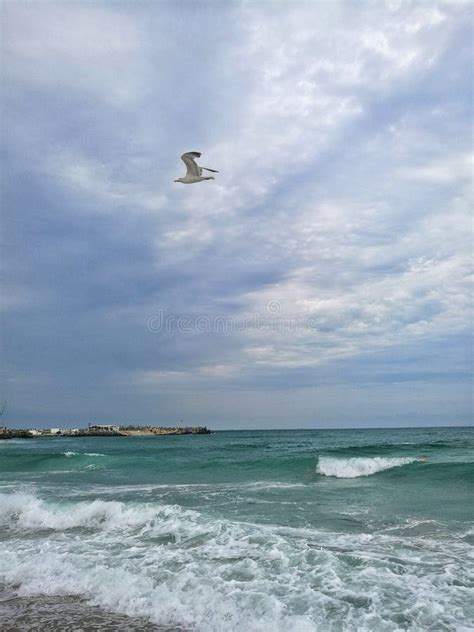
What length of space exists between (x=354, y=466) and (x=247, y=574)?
1603cm

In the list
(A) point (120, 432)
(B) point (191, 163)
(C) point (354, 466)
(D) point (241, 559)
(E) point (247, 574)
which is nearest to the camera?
(E) point (247, 574)

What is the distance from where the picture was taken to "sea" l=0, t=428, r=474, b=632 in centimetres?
591

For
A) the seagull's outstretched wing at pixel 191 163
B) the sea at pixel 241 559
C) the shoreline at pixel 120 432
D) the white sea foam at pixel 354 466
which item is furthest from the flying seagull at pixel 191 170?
the shoreline at pixel 120 432

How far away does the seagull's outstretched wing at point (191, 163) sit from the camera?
12000 millimetres

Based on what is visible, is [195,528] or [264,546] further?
[195,528]

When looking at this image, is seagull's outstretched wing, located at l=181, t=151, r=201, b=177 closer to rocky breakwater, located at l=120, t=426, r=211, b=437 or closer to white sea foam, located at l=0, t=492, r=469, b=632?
white sea foam, located at l=0, t=492, r=469, b=632

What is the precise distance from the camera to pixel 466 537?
30.2 ft

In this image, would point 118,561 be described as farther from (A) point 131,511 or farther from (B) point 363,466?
(B) point 363,466

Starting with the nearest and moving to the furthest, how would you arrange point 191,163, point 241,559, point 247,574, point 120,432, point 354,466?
point 247,574 < point 241,559 < point 191,163 < point 354,466 < point 120,432

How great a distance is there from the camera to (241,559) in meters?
7.93

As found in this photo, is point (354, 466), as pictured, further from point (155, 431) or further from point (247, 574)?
point (155, 431)

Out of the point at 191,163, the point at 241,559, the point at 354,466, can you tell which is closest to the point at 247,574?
the point at 241,559

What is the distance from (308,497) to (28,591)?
28.5 ft

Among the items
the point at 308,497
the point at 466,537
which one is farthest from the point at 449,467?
the point at 466,537
